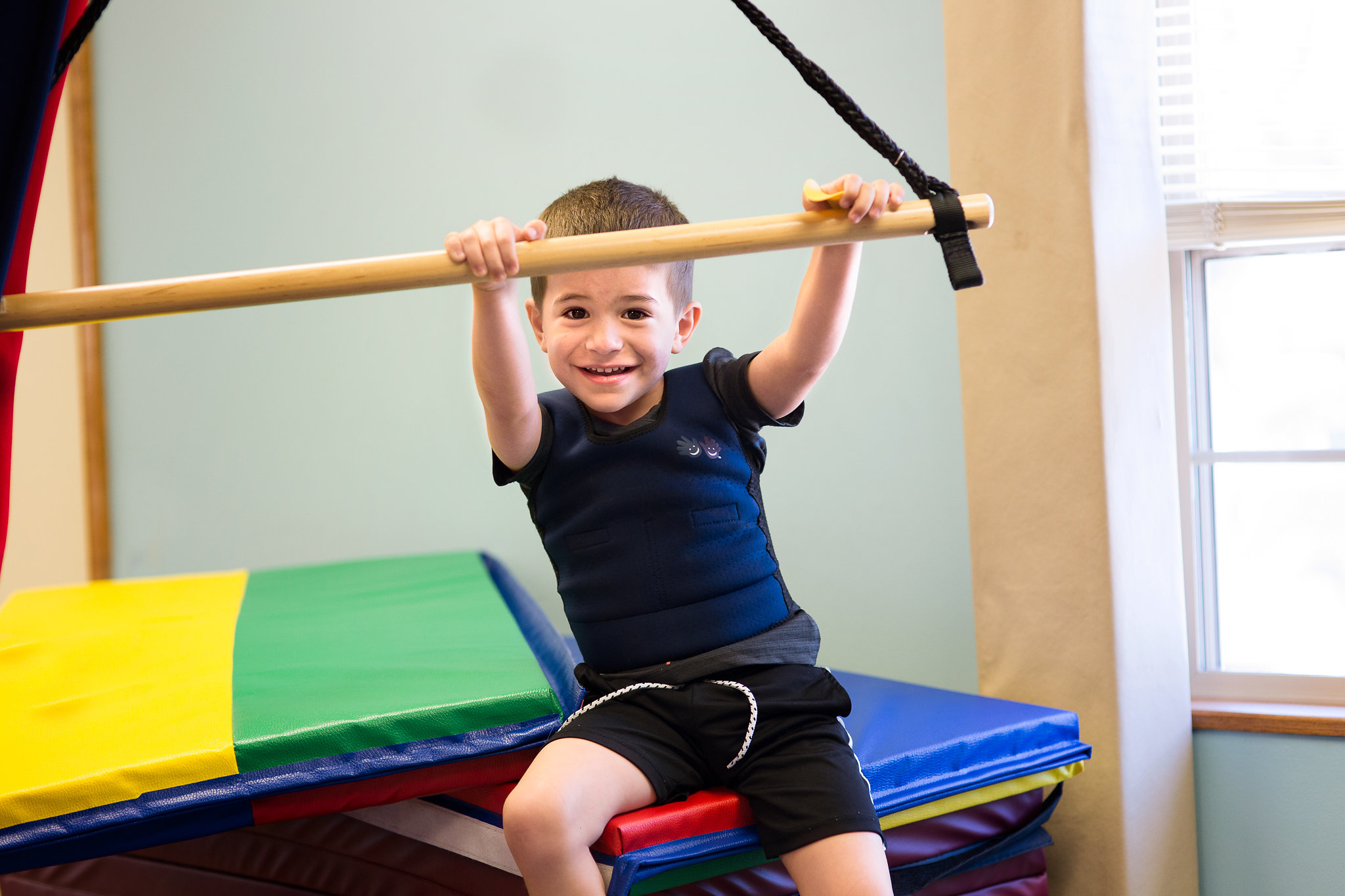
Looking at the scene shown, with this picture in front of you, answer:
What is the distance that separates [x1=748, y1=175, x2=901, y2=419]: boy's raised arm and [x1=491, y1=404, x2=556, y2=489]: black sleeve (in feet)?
0.78

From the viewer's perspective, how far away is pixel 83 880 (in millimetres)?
1593

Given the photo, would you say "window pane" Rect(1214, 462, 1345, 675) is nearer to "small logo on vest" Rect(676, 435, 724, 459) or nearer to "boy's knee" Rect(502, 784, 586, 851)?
"small logo on vest" Rect(676, 435, 724, 459)

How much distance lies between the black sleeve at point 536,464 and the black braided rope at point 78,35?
54 cm

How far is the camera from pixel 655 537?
1.12 meters

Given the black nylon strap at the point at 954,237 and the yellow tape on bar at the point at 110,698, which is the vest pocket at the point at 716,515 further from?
the yellow tape on bar at the point at 110,698

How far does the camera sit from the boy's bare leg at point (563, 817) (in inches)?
36.1

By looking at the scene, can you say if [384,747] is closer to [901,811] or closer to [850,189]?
[901,811]

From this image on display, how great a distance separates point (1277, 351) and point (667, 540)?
120cm

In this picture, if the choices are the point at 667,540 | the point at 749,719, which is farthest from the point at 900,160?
the point at 749,719

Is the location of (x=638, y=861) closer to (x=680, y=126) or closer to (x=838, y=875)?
(x=838, y=875)

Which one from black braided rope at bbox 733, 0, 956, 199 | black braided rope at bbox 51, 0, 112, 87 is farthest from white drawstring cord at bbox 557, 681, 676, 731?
black braided rope at bbox 51, 0, 112, 87

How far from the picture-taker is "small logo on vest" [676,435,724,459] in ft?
3.76

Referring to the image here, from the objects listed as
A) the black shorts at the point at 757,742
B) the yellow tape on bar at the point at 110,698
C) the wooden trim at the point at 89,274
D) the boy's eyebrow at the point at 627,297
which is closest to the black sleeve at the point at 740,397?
the boy's eyebrow at the point at 627,297

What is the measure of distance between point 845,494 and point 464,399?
876mm
